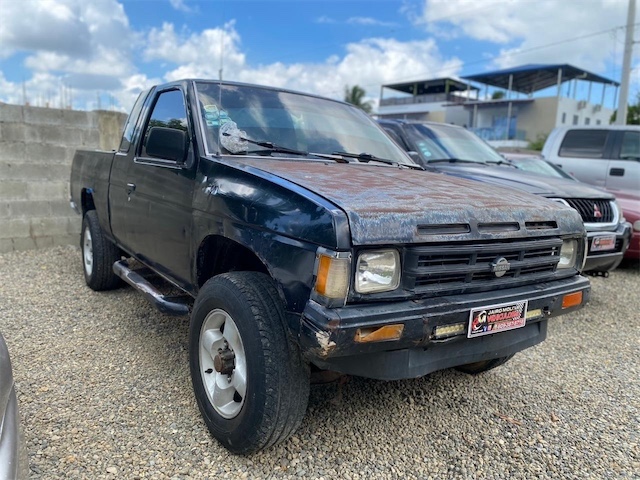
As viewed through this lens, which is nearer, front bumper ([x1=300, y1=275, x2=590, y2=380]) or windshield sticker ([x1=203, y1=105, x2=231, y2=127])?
front bumper ([x1=300, y1=275, x2=590, y2=380])

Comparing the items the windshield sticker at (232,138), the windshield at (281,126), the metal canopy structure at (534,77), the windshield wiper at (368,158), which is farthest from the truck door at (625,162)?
the metal canopy structure at (534,77)

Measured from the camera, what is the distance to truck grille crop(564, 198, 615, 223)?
5211mm

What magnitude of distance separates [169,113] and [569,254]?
2808mm

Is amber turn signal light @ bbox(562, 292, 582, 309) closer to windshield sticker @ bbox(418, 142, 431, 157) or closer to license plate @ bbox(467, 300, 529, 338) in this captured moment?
license plate @ bbox(467, 300, 529, 338)

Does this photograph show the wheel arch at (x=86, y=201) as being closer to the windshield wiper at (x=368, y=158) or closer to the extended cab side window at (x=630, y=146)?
the windshield wiper at (x=368, y=158)

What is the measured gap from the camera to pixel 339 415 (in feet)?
9.59

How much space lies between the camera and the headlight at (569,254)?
2.96 meters

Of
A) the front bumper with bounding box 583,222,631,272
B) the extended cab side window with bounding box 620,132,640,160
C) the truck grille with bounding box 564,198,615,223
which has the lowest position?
the front bumper with bounding box 583,222,631,272

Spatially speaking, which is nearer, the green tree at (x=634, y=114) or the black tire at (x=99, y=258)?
the black tire at (x=99, y=258)

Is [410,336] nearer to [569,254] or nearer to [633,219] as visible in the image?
[569,254]

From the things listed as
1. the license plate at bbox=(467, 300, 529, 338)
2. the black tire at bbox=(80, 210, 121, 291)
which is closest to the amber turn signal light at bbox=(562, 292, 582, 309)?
the license plate at bbox=(467, 300, 529, 338)

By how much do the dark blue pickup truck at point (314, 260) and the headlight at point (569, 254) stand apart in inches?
0.5

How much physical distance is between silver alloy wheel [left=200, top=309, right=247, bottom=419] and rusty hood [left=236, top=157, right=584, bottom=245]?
803mm

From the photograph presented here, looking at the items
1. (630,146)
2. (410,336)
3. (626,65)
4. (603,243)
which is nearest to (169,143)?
(410,336)
